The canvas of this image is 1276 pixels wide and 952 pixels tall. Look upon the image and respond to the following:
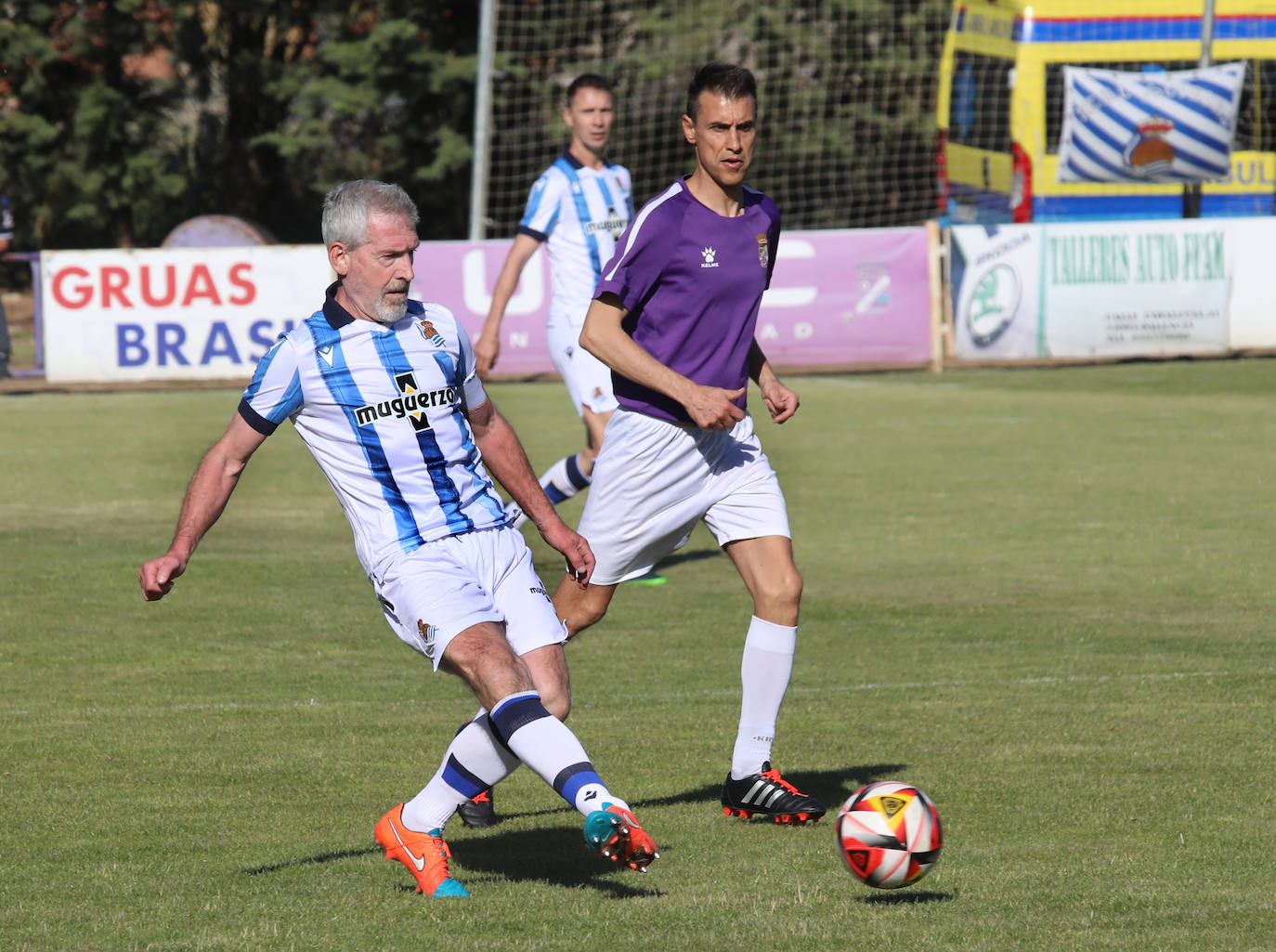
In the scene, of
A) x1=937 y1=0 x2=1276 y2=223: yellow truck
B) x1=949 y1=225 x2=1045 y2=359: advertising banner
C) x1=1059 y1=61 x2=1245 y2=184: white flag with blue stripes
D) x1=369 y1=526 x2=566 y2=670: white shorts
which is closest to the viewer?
x1=369 y1=526 x2=566 y2=670: white shorts

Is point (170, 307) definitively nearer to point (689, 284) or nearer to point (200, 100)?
point (200, 100)

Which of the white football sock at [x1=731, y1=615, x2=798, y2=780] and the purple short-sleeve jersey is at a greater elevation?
the purple short-sleeve jersey

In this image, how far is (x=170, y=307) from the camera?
71.2 ft

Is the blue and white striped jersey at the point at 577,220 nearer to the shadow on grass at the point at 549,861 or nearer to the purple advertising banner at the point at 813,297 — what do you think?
the shadow on grass at the point at 549,861

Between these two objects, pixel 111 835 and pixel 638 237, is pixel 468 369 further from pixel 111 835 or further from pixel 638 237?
pixel 111 835

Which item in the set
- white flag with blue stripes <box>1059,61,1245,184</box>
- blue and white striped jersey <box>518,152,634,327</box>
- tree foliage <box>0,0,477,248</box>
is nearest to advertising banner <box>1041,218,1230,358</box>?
white flag with blue stripes <box>1059,61,1245,184</box>

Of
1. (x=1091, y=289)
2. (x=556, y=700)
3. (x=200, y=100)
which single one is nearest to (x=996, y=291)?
(x=1091, y=289)

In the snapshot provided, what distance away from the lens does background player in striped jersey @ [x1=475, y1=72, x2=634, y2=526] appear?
10.2m

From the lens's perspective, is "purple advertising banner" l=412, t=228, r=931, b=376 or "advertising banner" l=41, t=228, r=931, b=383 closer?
"advertising banner" l=41, t=228, r=931, b=383

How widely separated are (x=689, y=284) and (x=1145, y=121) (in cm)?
1961

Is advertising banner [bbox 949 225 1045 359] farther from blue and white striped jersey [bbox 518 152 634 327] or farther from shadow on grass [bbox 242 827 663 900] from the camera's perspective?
shadow on grass [bbox 242 827 663 900]

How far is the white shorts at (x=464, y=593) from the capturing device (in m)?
4.83

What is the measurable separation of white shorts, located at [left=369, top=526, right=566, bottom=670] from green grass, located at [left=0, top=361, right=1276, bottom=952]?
0.67 m

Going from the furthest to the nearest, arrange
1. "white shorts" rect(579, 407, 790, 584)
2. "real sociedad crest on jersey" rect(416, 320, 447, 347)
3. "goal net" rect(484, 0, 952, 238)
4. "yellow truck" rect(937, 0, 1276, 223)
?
"goal net" rect(484, 0, 952, 238), "yellow truck" rect(937, 0, 1276, 223), "white shorts" rect(579, 407, 790, 584), "real sociedad crest on jersey" rect(416, 320, 447, 347)
